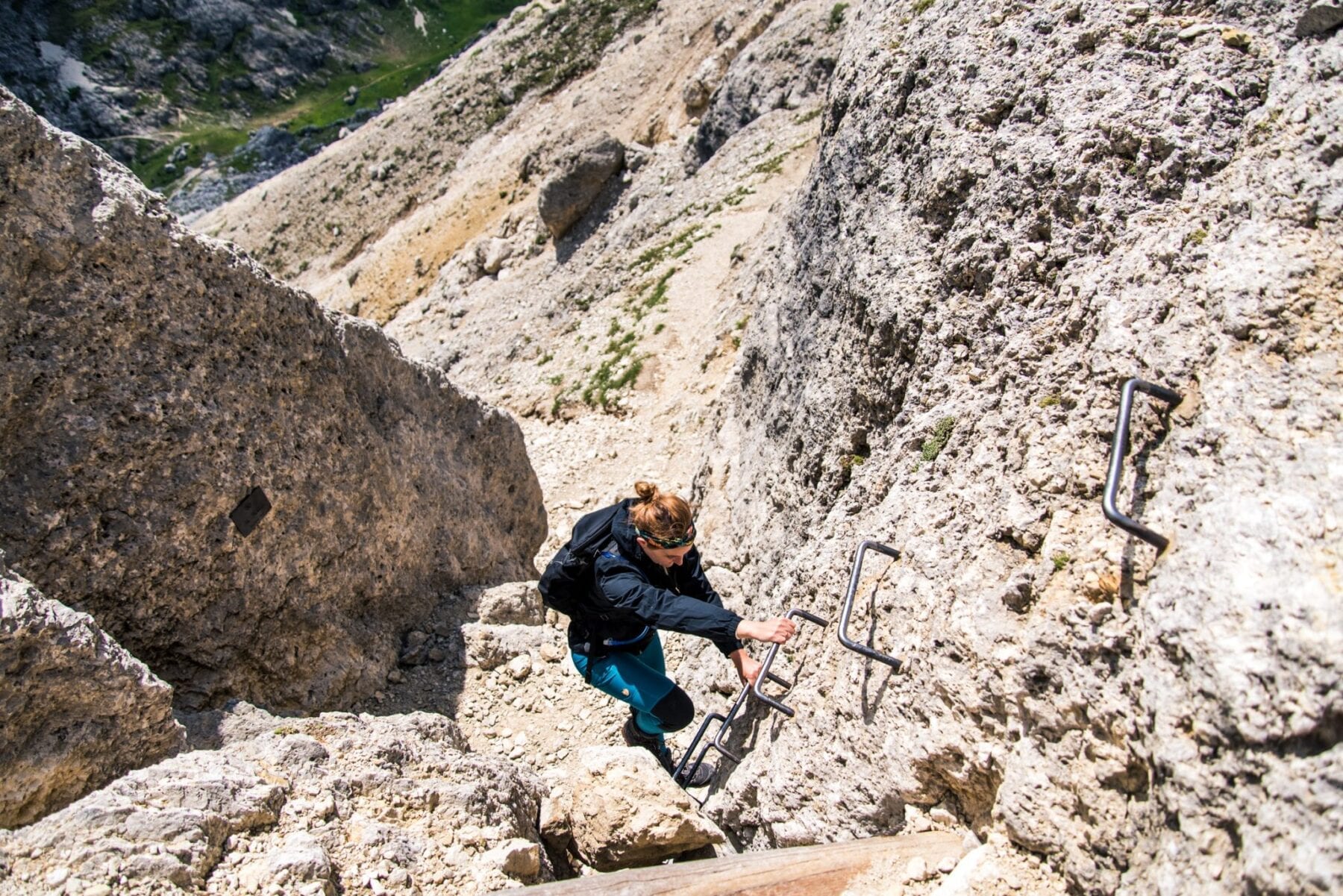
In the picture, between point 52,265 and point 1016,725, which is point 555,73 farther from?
point 1016,725

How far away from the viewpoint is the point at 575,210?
33375mm

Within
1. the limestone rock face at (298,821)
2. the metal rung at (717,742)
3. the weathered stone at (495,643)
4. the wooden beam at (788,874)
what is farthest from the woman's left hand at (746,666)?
the weathered stone at (495,643)

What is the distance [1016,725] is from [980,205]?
414cm

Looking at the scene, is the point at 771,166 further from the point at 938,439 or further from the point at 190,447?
the point at 190,447

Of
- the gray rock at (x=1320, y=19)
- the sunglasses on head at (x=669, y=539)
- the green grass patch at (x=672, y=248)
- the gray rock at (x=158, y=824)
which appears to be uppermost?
the green grass patch at (x=672, y=248)

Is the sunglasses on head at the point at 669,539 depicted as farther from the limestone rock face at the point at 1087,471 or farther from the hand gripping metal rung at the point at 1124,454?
the hand gripping metal rung at the point at 1124,454

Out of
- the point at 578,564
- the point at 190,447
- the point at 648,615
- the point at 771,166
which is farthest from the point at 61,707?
the point at 771,166

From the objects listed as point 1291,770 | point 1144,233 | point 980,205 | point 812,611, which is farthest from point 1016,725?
point 980,205

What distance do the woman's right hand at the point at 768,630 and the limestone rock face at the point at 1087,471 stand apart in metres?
0.45

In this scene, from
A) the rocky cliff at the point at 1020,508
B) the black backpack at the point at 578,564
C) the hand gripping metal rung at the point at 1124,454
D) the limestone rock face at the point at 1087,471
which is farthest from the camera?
the black backpack at the point at 578,564

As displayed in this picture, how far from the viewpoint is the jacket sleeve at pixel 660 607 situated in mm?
5555

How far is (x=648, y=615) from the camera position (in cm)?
563

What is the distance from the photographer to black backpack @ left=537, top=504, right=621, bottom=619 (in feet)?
20.0

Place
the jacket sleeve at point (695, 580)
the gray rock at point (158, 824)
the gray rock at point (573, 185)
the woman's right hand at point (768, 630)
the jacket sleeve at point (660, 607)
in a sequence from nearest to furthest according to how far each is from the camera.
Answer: the gray rock at point (158, 824)
the woman's right hand at point (768, 630)
the jacket sleeve at point (660, 607)
the jacket sleeve at point (695, 580)
the gray rock at point (573, 185)
